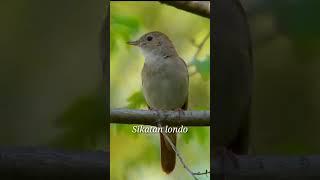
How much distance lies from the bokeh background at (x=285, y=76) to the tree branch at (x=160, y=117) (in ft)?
0.84

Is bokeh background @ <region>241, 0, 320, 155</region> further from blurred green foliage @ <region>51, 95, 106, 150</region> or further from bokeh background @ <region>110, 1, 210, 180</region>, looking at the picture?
blurred green foliage @ <region>51, 95, 106, 150</region>

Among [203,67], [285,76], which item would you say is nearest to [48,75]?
[203,67]

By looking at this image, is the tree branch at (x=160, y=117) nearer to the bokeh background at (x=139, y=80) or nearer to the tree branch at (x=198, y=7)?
the bokeh background at (x=139, y=80)

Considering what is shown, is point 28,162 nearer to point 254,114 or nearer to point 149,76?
point 149,76

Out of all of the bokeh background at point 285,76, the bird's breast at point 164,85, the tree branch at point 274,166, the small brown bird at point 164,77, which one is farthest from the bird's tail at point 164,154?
the bokeh background at point 285,76

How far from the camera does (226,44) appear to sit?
6.93 ft

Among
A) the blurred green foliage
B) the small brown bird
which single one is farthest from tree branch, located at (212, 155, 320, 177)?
the blurred green foliage

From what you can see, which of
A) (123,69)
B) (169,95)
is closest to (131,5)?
(123,69)

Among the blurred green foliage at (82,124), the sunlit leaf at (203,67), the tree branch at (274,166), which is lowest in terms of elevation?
the tree branch at (274,166)

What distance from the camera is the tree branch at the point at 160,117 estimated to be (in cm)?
205

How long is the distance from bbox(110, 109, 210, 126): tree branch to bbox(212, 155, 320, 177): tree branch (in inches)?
9.4

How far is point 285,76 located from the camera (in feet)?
7.07

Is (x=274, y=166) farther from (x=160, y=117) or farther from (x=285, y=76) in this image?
(x=160, y=117)

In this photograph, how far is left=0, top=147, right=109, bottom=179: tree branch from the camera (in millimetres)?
2145
